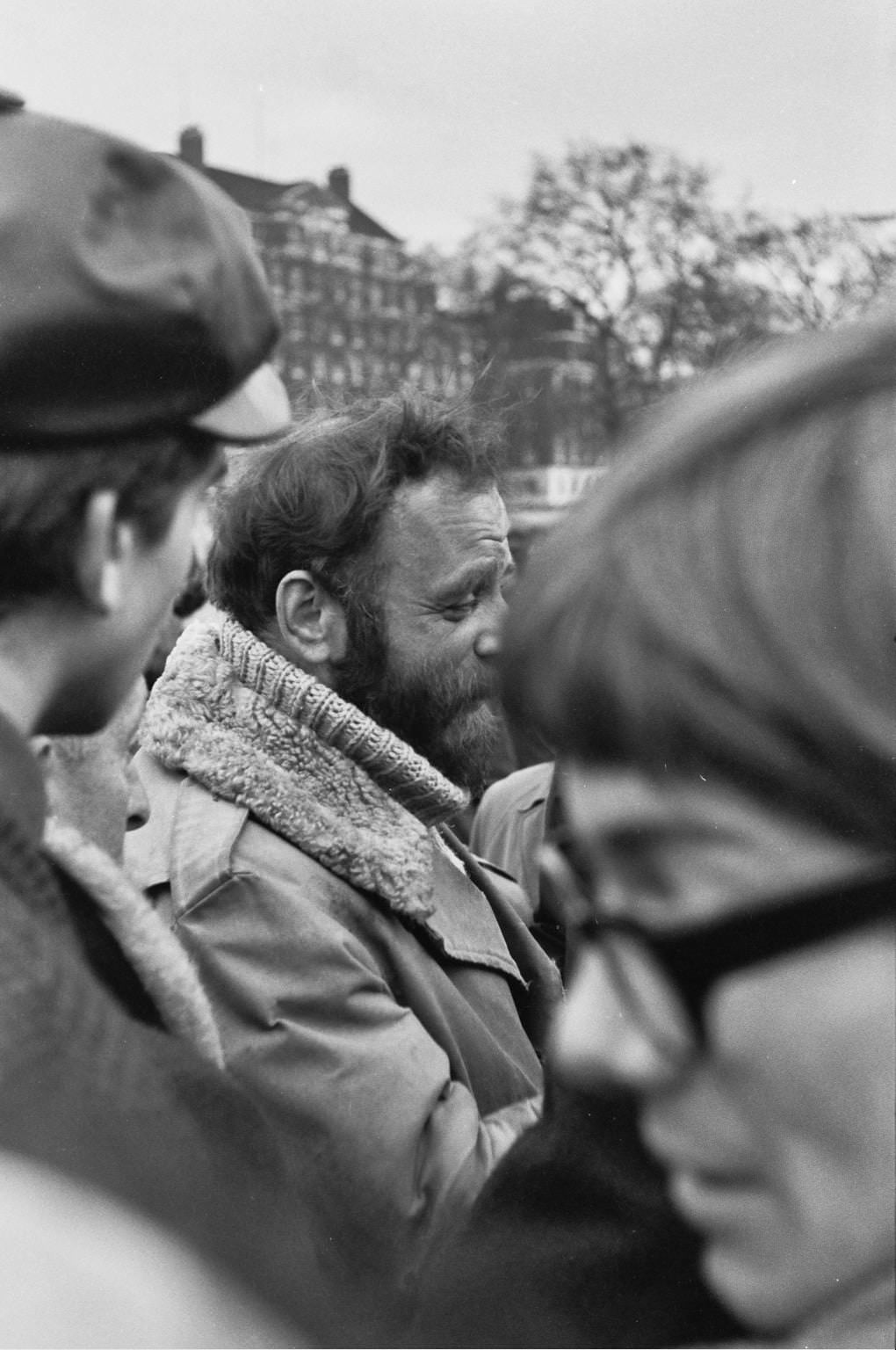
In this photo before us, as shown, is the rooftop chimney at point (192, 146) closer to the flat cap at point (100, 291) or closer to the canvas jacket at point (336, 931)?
the flat cap at point (100, 291)

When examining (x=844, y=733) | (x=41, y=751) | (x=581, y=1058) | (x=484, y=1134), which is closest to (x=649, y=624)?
(x=844, y=733)

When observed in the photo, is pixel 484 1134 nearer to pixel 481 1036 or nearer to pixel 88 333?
pixel 481 1036

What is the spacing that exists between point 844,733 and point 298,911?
2.79 ft

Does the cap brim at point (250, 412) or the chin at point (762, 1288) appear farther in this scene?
the cap brim at point (250, 412)

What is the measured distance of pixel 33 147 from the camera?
113 cm

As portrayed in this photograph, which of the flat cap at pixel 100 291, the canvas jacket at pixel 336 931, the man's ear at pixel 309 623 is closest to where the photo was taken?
the flat cap at pixel 100 291

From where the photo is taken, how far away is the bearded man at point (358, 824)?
1412 millimetres

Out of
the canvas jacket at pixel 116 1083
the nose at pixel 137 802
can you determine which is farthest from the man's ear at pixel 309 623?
the canvas jacket at pixel 116 1083

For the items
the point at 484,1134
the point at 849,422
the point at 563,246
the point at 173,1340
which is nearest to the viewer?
the point at 849,422

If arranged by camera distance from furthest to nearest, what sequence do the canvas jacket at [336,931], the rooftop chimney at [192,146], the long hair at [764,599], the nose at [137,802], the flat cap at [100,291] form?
the nose at [137,802], the canvas jacket at [336,931], the rooftop chimney at [192,146], the flat cap at [100,291], the long hair at [764,599]

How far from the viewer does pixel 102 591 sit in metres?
1.11

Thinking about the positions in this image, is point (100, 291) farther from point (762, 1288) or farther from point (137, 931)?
point (762, 1288)

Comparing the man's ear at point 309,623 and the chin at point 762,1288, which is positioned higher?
the man's ear at point 309,623

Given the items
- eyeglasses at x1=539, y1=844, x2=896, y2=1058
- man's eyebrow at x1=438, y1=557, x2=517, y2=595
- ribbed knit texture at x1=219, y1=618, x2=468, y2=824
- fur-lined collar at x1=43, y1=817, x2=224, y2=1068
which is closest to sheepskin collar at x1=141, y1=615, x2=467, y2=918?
ribbed knit texture at x1=219, y1=618, x2=468, y2=824
